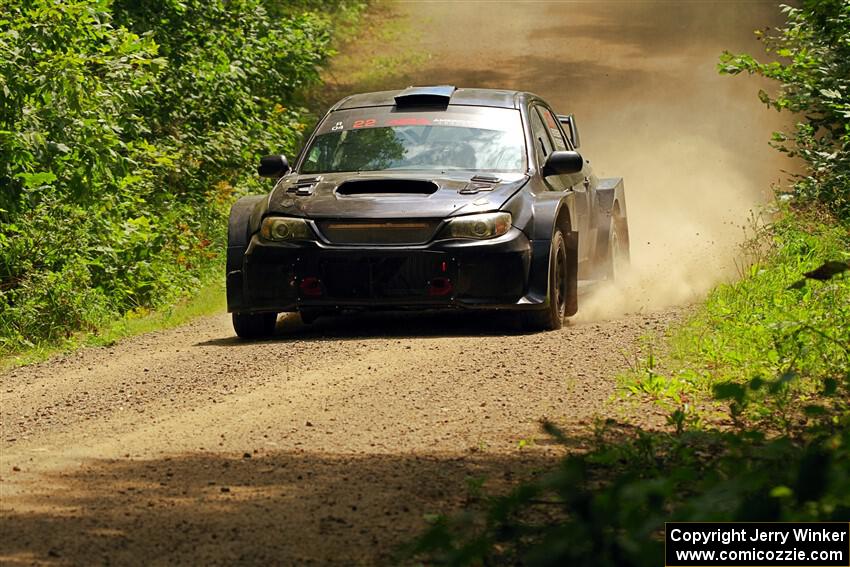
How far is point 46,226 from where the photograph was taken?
499 inches

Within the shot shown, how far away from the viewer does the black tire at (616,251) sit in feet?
42.5

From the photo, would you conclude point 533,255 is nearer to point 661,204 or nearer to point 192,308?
point 192,308

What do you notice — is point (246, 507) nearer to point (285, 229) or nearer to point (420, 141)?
point (285, 229)

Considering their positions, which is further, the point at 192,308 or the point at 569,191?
the point at 192,308

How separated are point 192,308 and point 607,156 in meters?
13.1

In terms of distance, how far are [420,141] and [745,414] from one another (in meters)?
4.80

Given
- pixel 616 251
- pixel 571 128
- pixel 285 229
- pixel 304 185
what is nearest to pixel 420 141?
pixel 304 185

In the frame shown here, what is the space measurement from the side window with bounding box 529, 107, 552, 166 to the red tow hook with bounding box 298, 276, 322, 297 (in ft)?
7.10

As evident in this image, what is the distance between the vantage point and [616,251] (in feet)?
44.5

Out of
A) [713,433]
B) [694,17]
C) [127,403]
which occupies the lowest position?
[694,17]

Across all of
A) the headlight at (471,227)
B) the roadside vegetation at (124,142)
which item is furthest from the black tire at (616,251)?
the roadside vegetation at (124,142)

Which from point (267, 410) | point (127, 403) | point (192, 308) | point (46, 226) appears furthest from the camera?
point (192, 308)

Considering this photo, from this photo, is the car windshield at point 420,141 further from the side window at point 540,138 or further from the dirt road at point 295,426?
the dirt road at point 295,426

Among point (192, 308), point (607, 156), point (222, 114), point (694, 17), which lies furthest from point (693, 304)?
point (694, 17)
